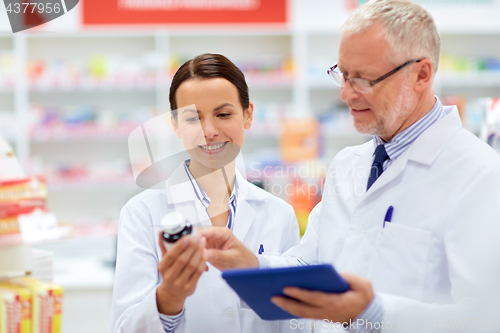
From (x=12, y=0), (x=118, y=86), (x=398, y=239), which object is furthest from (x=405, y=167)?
(x=118, y=86)

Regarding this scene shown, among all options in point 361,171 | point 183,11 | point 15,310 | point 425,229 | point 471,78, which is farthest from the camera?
point 471,78

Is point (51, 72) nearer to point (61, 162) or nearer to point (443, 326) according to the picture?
point (61, 162)

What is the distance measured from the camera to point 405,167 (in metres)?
1.31

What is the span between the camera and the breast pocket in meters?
1.19

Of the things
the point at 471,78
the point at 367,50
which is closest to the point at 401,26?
the point at 367,50

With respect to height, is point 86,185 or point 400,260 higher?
point 400,260

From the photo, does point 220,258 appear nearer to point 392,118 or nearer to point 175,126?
point 175,126

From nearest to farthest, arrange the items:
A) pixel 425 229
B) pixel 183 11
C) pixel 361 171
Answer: pixel 425 229, pixel 361 171, pixel 183 11

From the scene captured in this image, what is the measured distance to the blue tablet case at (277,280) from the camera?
906 mm

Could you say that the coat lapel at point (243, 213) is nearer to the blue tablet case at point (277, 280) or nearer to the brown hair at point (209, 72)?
the brown hair at point (209, 72)

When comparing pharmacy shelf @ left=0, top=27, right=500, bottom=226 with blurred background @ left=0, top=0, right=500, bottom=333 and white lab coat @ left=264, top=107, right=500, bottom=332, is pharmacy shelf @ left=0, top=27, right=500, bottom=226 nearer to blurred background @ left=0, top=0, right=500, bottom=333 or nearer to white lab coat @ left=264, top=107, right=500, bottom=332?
blurred background @ left=0, top=0, right=500, bottom=333

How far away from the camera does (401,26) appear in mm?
1272

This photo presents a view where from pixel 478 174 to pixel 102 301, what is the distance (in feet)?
8.24

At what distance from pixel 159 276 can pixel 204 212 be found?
22cm
